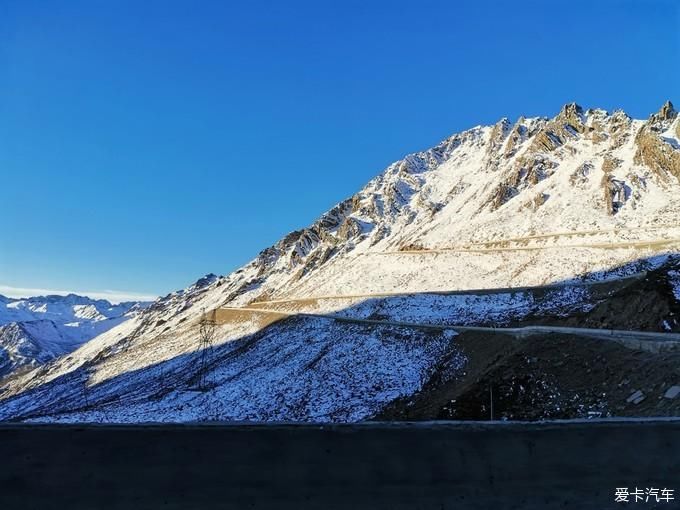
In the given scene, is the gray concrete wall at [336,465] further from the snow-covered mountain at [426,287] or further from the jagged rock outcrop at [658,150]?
the jagged rock outcrop at [658,150]

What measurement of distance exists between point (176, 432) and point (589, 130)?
417 feet

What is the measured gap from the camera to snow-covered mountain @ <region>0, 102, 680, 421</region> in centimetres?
3747

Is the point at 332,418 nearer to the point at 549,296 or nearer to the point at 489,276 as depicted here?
the point at 549,296

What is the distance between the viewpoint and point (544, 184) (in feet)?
326

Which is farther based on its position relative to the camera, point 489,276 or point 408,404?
point 489,276

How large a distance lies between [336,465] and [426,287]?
6740 cm

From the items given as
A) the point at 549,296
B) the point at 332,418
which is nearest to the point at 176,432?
the point at 332,418

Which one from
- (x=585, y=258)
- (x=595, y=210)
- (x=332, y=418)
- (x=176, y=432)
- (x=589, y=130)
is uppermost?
(x=589, y=130)

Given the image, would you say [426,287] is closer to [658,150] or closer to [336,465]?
[658,150]

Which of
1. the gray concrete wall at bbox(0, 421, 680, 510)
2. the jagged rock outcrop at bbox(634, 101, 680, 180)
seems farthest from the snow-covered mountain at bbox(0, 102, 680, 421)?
the gray concrete wall at bbox(0, 421, 680, 510)

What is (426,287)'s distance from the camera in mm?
73250

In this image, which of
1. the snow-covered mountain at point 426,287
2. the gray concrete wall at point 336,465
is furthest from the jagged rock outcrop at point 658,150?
the gray concrete wall at point 336,465

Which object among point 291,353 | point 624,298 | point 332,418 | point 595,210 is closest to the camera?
point 332,418

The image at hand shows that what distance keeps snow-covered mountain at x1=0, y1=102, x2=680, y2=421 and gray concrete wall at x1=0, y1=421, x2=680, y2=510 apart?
23.0 metres
